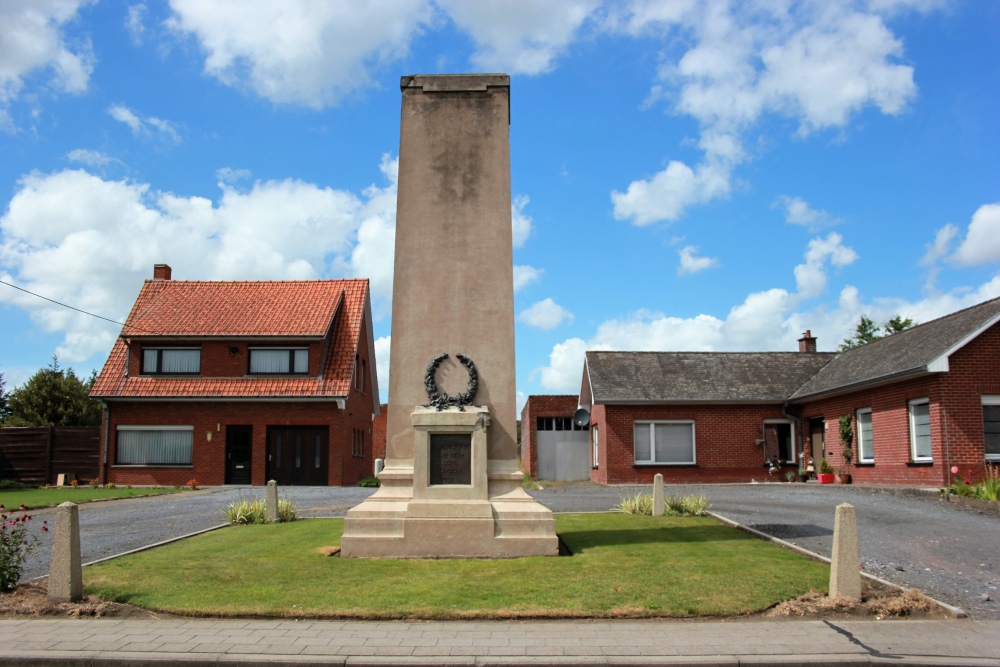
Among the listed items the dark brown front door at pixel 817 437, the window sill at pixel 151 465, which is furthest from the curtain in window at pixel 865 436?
the window sill at pixel 151 465

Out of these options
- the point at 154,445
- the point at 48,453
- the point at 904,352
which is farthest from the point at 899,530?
the point at 48,453

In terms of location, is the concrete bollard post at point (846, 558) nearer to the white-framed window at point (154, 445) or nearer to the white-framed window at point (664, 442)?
the white-framed window at point (664, 442)

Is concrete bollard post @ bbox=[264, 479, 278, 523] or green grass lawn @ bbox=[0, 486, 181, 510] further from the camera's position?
green grass lawn @ bbox=[0, 486, 181, 510]

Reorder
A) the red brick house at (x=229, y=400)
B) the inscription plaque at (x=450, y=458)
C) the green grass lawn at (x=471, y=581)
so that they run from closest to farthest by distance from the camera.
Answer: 1. the green grass lawn at (x=471, y=581)
2. the inscription plaque at (x=450, y=458)
3. the red brick house at (x=229, y=400)

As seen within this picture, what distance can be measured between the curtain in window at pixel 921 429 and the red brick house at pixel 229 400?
1818 centimetres

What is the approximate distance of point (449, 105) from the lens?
12.3 metres

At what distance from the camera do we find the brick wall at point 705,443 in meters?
29.1

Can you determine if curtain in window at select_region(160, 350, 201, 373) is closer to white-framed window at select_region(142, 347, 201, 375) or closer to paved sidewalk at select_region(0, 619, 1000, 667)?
white-framed window at select_region(142, 347, 201, 375)

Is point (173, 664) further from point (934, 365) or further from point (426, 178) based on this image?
point (934, 365)

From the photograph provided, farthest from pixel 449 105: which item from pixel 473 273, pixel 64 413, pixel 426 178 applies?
pixel 64 413

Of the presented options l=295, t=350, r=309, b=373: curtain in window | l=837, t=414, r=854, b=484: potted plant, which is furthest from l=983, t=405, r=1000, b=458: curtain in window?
l=295, t=350, r=309, b=373: curtain in window

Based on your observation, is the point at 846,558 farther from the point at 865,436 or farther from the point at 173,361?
the point at 173,361

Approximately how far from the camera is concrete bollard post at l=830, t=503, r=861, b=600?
8234 millimetres

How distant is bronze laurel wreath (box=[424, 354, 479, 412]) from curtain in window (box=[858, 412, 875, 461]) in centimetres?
1670
